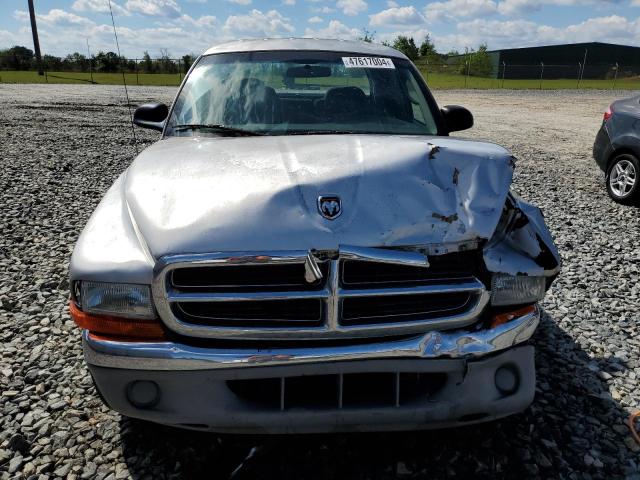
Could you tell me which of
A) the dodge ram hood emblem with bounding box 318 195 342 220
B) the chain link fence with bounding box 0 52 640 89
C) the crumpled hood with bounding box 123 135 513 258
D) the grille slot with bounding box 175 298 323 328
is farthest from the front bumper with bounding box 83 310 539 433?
the chain link fence with bounding box 0 52 640 89

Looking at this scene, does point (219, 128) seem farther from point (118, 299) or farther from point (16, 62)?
point (16, 62)

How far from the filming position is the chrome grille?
6.57 ft

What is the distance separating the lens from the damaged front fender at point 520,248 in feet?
7.26

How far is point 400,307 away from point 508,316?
482 millimetres

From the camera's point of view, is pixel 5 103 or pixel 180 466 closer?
pixel 180 466

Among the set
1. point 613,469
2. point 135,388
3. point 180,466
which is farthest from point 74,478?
point 613,469

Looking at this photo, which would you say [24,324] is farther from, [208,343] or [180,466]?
[208,343]

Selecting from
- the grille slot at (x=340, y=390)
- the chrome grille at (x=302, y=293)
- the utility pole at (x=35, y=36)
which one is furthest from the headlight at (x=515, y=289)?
the utility pole at (x=35, y=36)

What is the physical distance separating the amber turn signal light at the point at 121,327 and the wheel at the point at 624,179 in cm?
681

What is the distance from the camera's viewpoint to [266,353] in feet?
6.58

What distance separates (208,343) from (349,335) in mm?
554

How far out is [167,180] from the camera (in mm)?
2428

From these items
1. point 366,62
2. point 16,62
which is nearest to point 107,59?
point 366,62

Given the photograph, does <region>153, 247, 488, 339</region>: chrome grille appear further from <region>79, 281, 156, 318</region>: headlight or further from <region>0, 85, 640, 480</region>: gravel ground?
<region>0, 85, 640, 480</region>: gravel ground
